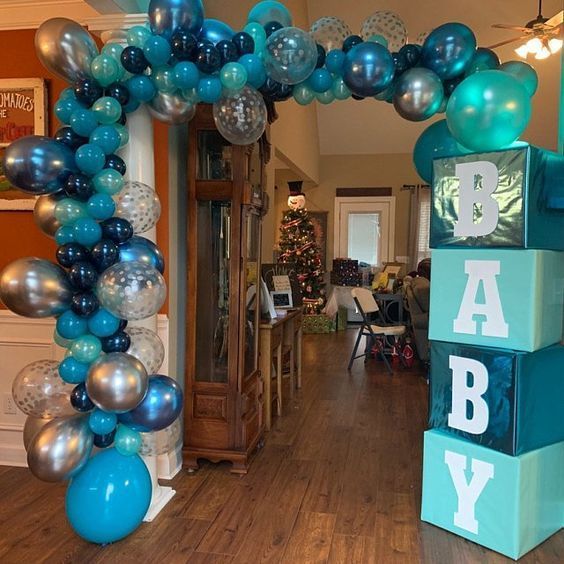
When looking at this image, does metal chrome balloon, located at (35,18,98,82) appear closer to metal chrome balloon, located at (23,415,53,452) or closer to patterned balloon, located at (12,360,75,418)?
patterned balloon, located at (12,360,75,418)

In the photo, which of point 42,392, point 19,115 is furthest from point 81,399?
point 19,115

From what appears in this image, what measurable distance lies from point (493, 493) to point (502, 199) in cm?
125

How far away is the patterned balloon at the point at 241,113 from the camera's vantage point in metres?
2.14

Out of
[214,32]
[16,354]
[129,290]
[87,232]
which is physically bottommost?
[16,354]

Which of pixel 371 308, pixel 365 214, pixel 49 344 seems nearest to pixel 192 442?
pixel 49 344

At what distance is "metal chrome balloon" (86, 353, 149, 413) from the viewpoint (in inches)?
74.0

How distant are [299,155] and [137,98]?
532 centimetres

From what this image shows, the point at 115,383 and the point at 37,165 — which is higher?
the point at 37,165

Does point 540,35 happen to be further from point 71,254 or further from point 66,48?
point 71,254

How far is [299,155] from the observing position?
288 inches

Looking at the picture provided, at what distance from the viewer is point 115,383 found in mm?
1877

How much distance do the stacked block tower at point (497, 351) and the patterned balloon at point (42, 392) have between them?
Answer: 1.64 meters

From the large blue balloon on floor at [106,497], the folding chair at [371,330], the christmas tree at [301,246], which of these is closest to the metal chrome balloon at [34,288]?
the large blue balloon on floor at [106,497]

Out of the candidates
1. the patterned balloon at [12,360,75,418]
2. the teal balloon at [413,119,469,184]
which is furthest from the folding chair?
the patterned balloon at [12,360,75,418]
